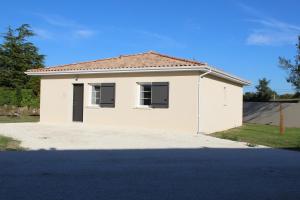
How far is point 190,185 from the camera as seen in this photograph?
7.30m

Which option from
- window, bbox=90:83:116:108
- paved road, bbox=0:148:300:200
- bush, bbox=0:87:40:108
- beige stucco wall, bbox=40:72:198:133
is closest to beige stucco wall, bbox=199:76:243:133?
beige stucco wall, bbox=40:72:198:133

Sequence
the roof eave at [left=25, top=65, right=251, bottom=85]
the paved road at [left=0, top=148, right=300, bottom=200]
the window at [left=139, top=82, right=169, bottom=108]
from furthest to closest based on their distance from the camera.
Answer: the window at [left=139, top=82, right=169, bottom=108] → the roof eave at [left=25, top=65, right=251, bottom=85] → the paved road at [left=0, top=148, right=300, bottom=200]

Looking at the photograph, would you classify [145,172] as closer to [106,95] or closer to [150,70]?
[150,70]

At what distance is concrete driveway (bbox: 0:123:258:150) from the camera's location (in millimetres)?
13348

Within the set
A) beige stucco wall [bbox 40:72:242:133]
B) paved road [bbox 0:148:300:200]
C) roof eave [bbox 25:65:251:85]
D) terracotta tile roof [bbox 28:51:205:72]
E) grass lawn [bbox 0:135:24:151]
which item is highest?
terracotta tile roof [bbox 28:51:205:72]

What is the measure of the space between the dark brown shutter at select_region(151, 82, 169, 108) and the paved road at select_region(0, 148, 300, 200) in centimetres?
713

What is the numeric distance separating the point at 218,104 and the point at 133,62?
463 cm

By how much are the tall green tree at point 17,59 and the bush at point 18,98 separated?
333 inches

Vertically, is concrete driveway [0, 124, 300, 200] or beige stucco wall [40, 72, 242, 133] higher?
beige stucco wall [40, 72, 242, 133]

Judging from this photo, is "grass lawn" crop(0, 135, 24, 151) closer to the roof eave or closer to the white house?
the white house

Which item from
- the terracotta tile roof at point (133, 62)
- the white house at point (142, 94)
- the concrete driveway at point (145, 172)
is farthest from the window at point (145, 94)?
the concrete driveway at point (145, 172)

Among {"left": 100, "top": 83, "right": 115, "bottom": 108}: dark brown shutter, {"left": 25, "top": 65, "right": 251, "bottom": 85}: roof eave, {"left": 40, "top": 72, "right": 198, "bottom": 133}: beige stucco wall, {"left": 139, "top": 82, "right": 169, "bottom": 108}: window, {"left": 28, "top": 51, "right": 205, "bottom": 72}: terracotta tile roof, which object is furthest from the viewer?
{"left": 100, "top": 83, "right": 115, "bottom": 108}: dark brown shutter

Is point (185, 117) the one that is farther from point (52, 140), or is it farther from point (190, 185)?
point (190, 185)

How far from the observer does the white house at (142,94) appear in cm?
1864
